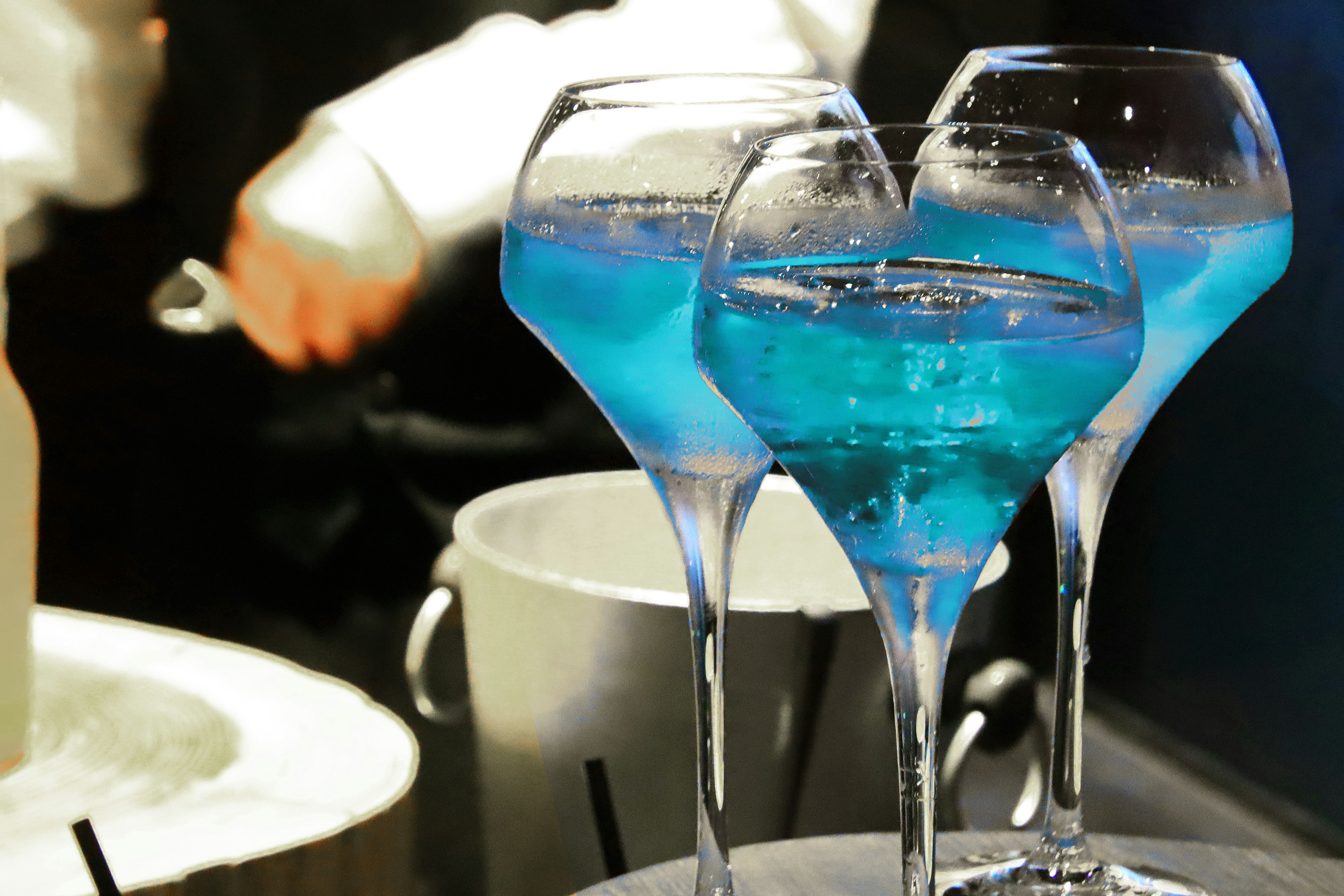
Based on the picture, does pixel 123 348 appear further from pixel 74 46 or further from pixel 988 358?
pixel 988 358

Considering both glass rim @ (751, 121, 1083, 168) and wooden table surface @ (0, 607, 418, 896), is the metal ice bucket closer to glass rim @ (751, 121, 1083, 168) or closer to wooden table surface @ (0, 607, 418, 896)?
wooden table surface @ (0, 607, 418, 896)

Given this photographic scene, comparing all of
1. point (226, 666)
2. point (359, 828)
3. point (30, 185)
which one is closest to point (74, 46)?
point (30, 185)

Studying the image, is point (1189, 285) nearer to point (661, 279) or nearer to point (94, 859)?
point (661, 279)

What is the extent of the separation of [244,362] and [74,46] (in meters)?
0.21

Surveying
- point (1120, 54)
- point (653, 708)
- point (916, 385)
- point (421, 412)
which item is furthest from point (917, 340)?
point (421, 412)

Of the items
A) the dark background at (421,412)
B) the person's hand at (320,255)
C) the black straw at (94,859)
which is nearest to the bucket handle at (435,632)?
the dark background at (421,412)

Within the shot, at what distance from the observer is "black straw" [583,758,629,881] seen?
1.83 feet

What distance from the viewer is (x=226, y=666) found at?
36.0 inches

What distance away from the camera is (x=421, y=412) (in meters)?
1.00

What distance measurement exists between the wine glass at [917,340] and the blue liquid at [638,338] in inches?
2.1

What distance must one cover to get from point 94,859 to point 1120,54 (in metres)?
0.43

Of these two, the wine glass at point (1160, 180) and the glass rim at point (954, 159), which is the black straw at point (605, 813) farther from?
the glass rim at point (954, 159)

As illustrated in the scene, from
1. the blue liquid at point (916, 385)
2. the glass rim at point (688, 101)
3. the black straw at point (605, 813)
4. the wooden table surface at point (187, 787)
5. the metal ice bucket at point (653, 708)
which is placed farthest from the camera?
the wooden table surface at point (187, 787)

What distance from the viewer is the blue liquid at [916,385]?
31 centimetres
